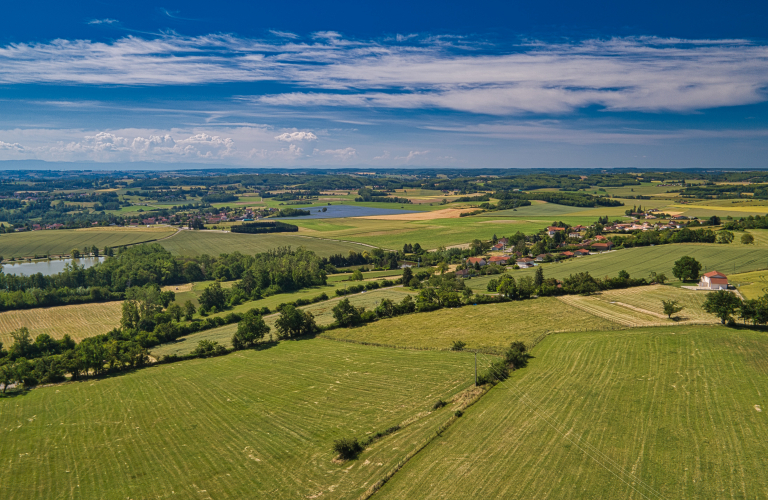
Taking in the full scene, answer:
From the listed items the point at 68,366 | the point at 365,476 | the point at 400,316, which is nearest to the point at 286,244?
the point at 400,316

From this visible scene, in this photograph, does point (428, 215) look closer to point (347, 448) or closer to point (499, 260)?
point (499, 260)

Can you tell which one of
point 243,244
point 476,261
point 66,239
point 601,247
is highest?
point 601,247

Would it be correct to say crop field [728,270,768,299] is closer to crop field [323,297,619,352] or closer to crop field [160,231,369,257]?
crop field [323,297,619,352]

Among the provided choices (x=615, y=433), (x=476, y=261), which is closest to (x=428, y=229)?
(x=476, y=261)

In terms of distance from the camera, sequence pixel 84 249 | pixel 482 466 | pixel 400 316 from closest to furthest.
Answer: pixel 482 466, pixel 400 316, pixel 84 249

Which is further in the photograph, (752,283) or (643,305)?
(752,283)

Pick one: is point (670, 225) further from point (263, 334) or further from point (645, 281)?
point (263, 334)
